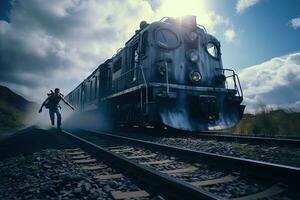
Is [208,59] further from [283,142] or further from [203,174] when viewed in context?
[203,174]

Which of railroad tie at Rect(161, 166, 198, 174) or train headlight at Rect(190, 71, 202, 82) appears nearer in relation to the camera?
railroad tie at Rect(161, 166, 198, 174)

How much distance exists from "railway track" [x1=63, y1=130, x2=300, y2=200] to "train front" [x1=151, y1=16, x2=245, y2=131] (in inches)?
148

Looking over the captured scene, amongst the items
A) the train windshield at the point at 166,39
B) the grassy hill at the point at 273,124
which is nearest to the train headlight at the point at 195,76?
the train windshield at the point at 166,39

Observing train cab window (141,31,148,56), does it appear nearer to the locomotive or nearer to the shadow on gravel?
the locomotive

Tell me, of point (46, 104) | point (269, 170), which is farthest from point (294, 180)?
point (46, 104)

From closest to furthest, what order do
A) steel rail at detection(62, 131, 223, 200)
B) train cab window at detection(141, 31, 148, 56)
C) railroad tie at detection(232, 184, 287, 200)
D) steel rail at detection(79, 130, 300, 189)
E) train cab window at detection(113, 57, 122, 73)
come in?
steel rail at detection(62, 131, 223, 200) < railroad tie at detection(232, 184, 287, 200) < steel rail at detection(79, 130, 300, 189) < train cab window at detection(141, 31, 148, 56) < train cab window at detection(113, 57, 122, 73)

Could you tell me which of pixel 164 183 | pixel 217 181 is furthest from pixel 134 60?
pixel 164 183

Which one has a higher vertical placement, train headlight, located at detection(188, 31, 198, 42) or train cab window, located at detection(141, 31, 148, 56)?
train headlight, located at detection(188, 31, 198, 42)

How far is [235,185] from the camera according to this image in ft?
9.93

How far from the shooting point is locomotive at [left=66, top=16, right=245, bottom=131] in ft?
27.7

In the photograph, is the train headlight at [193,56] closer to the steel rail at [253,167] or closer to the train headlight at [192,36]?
the train headlight at [192,36]

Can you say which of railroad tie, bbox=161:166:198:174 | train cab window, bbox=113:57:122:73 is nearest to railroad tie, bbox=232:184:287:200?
railroad tie, bbox=161:166:198:174

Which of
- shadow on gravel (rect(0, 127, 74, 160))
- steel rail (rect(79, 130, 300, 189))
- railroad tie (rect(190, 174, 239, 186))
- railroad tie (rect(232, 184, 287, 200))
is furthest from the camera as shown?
shadow on gravel (rect(0, 127, 74, 160))

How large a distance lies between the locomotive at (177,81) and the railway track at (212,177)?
3620mm
